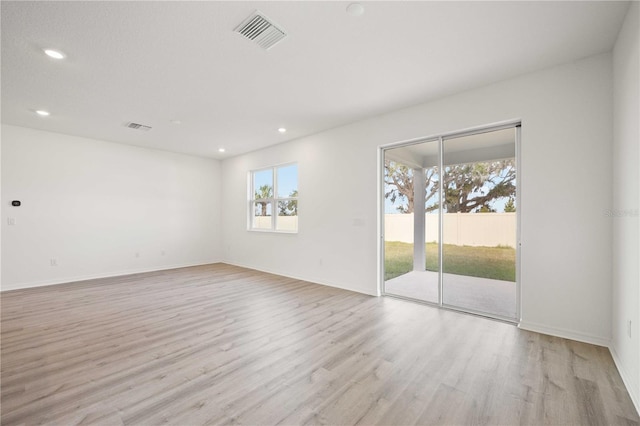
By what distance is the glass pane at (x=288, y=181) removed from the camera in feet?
19.0

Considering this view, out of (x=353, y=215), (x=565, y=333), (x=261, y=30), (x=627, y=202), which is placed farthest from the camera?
(x=353, y=215)

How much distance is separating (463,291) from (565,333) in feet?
4.32

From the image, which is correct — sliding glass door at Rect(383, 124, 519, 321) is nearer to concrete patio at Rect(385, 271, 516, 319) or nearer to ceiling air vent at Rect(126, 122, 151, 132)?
concrete patio at Rect(385, 271, 516, 319)

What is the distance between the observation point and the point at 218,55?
2.67 m

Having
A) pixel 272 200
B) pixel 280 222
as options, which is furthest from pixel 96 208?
pixel 280 222

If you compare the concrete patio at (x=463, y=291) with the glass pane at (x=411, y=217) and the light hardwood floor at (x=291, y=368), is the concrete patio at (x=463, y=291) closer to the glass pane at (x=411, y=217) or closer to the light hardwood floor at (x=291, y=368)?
the glass pane at (x=411, y=217)

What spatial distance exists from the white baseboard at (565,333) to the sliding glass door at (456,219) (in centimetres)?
18

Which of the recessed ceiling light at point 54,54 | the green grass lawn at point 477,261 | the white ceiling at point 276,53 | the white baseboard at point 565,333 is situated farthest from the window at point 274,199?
the white baseboard at point 565,333

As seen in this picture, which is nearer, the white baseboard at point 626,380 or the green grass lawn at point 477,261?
the white baseboard at point 626,380

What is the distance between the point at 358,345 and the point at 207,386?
133 cm

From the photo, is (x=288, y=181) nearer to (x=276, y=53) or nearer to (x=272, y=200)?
(x=272, y=200)

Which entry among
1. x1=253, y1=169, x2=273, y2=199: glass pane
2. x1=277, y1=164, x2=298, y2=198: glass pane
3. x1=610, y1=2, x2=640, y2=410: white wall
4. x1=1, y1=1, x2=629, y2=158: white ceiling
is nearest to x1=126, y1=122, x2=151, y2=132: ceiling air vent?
x1=1, y1=1, x2=629, y2=158: white ceiling

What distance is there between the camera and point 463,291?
403cm

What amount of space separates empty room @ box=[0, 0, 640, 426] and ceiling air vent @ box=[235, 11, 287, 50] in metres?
0.03
